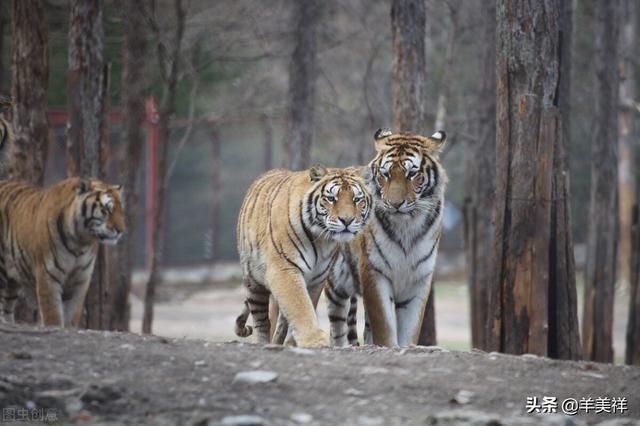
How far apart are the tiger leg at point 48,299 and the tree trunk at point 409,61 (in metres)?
3.32

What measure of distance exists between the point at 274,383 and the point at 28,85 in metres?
6.43

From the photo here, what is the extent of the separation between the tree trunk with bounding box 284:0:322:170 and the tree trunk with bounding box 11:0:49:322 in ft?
12.2

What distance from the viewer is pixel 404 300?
27.6 ft

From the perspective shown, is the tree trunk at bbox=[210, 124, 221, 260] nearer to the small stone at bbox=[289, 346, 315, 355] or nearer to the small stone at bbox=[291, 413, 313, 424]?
the small stone at bbox=[289, 346, 315, 355]

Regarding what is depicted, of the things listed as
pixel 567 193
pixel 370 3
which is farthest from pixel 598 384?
pixel 370 3

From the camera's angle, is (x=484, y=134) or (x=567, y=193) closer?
(x=567, y=193)

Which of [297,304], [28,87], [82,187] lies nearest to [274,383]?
[297,304]

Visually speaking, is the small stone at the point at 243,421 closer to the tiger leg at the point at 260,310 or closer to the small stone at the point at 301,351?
the small stone at the point at 301,351

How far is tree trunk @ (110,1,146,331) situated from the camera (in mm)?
13212

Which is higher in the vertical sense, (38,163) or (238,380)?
(38,163)

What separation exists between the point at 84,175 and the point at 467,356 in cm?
541

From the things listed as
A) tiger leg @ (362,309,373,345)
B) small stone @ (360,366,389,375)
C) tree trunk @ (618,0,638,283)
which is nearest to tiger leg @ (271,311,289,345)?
tiger leg @ (362,309,373,345)

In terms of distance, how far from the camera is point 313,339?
→ 7.32 metres

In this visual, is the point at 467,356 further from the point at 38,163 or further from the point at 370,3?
the point at 370,3
